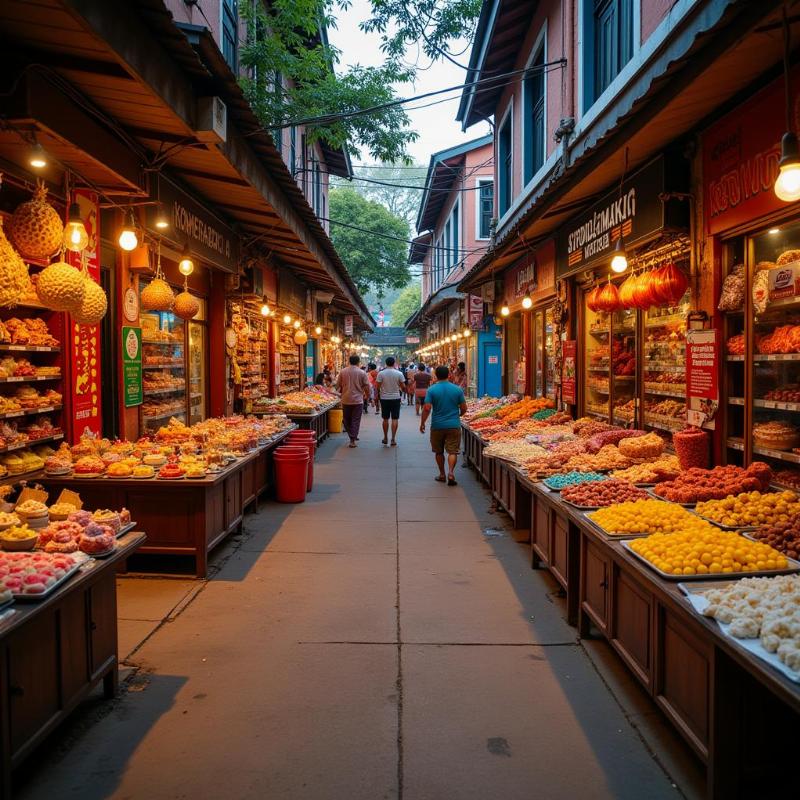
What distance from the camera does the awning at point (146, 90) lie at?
402 cm

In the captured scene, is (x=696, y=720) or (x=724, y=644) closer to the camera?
(x=724, y=644)

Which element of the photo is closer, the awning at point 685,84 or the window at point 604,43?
the awning at point 685,84

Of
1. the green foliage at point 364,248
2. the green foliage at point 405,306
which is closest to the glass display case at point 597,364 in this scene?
the green foliage at point 364,248

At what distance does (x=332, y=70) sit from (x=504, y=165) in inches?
211

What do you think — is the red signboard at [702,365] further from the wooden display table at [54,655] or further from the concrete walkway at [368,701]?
the wooden display table at [54,655]

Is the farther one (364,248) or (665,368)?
(364,248)

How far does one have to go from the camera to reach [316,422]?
52.7 feet

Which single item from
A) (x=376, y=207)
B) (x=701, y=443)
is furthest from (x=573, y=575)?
(x=376, y=207)

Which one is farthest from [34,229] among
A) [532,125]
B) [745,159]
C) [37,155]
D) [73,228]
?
[532,125]

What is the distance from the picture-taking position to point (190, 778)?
3.12 metres

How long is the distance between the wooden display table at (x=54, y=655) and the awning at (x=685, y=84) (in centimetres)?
491

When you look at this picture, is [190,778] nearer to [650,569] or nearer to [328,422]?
[650,569]

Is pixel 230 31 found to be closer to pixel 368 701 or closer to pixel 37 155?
pixel 37 155

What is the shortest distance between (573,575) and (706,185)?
3.65 metres
